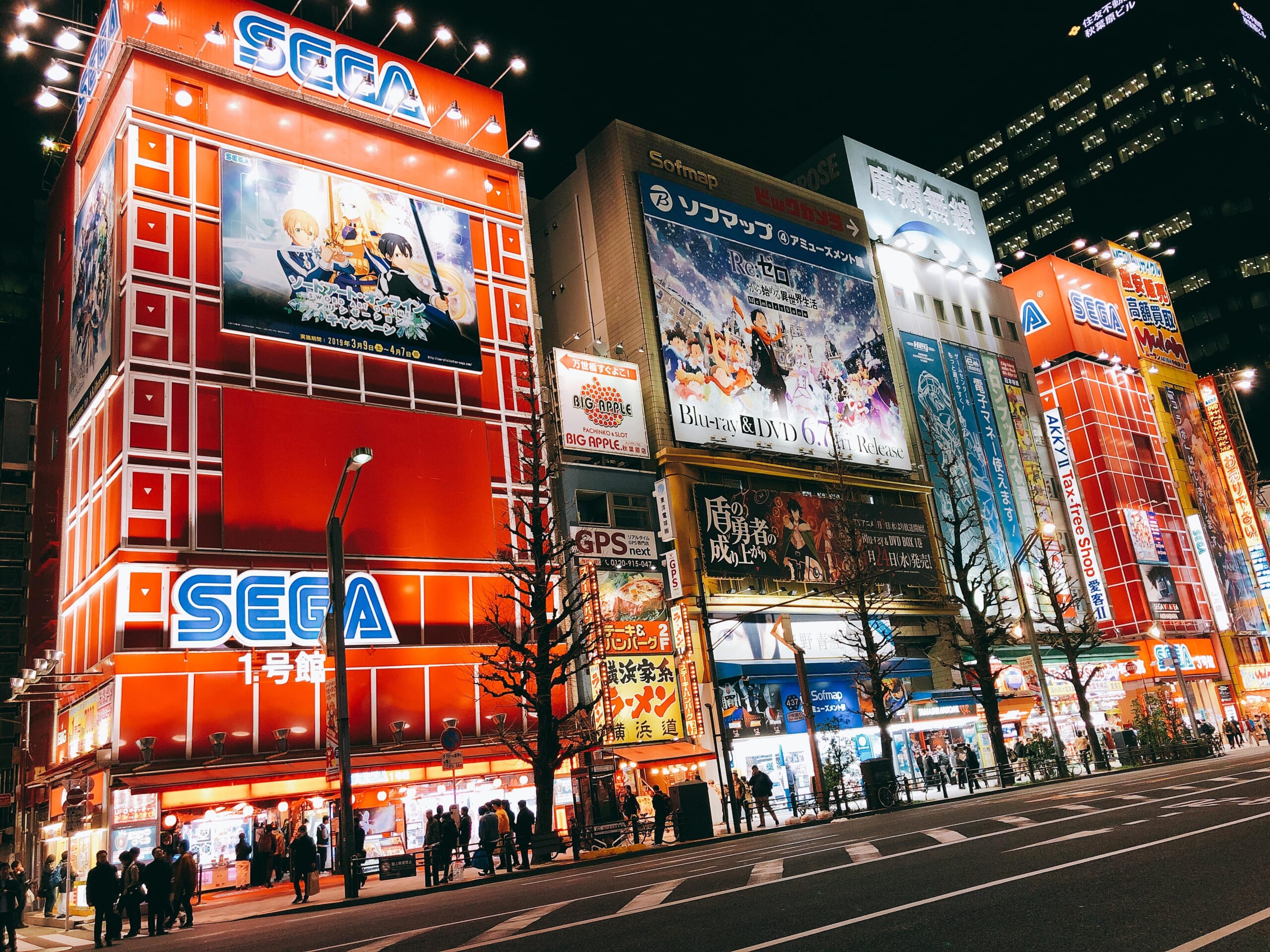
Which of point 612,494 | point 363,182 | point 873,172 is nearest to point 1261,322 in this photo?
point 873,172

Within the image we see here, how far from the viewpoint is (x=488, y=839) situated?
21953mm

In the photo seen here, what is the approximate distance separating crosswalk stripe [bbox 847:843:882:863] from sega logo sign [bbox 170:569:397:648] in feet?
53.5

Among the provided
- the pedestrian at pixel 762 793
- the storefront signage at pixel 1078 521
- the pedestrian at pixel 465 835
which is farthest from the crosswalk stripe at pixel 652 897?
the storefront signage at pixel 1078 521

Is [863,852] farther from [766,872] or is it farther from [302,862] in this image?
[302,862]

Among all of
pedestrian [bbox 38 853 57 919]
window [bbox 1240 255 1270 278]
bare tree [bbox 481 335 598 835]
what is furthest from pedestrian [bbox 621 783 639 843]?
window [bbox 1240 255 1270 278]

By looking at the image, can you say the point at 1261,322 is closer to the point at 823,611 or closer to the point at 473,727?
the point at 823,611

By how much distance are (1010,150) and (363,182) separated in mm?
114361

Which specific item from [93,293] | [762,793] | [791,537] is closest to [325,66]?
[93,293]

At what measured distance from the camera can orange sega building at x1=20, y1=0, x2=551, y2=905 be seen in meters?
25.5

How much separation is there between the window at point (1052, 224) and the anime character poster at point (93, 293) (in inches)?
4402

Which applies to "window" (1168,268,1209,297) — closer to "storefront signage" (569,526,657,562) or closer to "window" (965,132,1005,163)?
"window" (965,132,1005,163)

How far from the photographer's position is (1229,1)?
4375 inches

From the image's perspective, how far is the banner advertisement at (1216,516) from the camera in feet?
208

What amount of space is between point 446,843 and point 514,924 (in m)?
11.8
